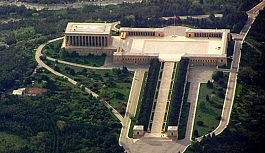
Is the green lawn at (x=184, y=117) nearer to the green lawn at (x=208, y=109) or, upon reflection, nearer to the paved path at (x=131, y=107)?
the green lawn at (x=208, y=109)

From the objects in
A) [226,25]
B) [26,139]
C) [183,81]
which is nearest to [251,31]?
[226,25]

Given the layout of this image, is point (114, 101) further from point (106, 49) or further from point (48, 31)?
point (48, 31)

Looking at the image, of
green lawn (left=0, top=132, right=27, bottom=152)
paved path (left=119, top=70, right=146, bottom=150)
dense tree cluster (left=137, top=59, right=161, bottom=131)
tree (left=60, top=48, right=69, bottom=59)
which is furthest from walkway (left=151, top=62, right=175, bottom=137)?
green lawn (left=0, top=132, right=27, bottom=152)

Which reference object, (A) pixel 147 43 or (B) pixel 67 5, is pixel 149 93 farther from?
(B) pixel 67 5

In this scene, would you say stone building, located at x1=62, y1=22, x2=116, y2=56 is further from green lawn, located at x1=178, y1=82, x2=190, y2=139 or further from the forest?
the forest

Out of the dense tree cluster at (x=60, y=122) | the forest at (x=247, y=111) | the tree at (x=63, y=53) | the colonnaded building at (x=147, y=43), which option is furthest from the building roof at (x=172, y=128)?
the tree at (x=63, y=53)
